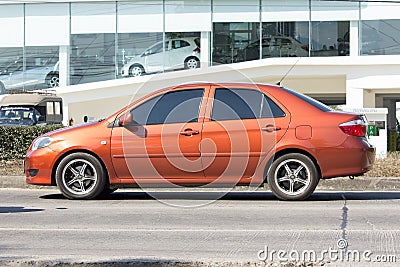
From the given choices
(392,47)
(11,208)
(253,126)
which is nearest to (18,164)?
(11,208)

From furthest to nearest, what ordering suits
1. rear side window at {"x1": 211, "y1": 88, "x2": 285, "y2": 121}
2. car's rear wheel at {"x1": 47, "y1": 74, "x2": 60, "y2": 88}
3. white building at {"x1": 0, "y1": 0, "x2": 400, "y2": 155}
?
car's rear wheel at {"x1": 47, "y1": 74, "x2": 60, "y2": 88} → white building at {"x1": 0, "y1": 0, "x2": 400, "y2": 155} → rear side window at {"x1": 211, "y1": 88, "x2": 285, "y2": 121}

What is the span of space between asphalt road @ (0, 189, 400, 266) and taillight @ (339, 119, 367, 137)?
0.96m

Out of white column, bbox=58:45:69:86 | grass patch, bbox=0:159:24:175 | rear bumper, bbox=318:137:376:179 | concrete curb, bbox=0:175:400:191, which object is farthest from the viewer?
white column, bbox=58:45:69:86

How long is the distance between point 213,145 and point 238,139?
1.13ft

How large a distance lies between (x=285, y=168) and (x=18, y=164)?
7674mm

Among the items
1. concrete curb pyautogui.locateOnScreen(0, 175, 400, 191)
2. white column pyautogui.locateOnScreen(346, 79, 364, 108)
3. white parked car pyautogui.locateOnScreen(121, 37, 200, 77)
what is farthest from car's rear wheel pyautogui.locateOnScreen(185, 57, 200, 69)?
concrete curb pyautogui.locateOnScreen(0, 175, 400, 191)

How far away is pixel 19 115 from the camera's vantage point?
87.8 feet

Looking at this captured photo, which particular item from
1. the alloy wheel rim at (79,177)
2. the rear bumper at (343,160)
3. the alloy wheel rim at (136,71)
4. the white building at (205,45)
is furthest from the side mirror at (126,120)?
the alloy wheel rim at (136,71)

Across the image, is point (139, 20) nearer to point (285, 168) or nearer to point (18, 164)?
point (18, 164)

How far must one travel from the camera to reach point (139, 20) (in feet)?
102

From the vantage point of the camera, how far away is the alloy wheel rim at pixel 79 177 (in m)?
11.0

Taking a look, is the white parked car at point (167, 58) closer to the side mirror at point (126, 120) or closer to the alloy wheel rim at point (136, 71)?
the alloy wheel rim at point (136, 71)

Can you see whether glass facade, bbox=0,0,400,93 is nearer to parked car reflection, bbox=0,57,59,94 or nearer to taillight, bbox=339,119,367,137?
parked car reflection, bbox=0,57,59,94

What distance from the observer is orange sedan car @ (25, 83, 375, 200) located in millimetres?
10609
